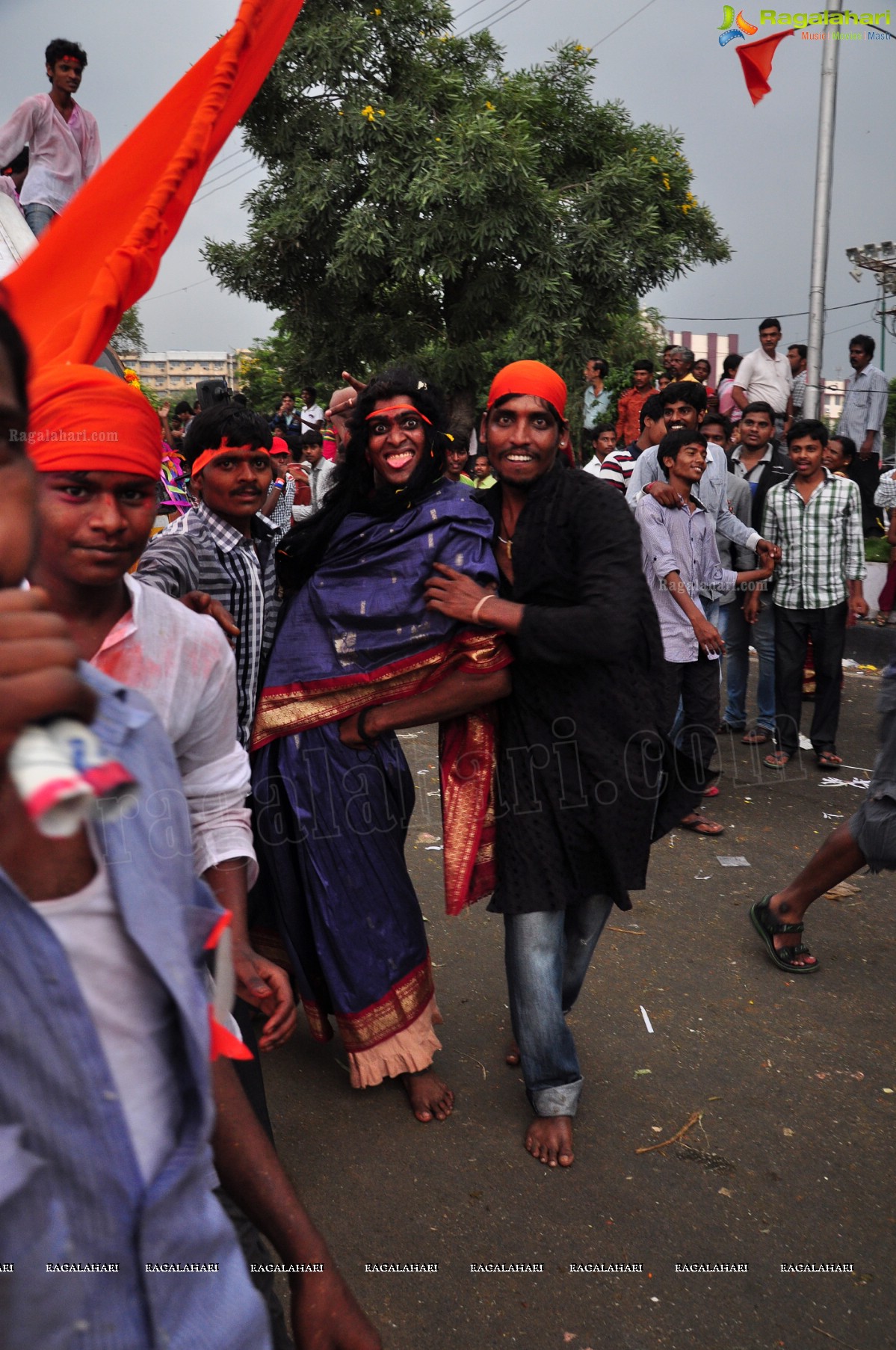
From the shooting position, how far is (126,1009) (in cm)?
99

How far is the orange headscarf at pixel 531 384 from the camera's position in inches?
111

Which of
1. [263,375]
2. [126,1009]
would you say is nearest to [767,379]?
[126,1009]

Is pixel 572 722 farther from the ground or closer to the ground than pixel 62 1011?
closer to the ground

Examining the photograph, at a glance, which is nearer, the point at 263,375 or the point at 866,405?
the point at 866,405

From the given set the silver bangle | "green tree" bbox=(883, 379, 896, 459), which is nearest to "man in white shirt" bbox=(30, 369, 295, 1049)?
the silver bangle

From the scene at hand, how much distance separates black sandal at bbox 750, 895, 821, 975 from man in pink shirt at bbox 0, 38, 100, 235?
5.30m

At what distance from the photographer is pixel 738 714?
22.8ft

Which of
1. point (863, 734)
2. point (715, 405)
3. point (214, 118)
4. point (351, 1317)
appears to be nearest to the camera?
point (351, 1317)

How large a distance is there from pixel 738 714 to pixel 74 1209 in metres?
6.41

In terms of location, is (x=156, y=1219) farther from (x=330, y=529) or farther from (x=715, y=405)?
(x=715, y=405)

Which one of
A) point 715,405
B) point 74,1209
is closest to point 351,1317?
point 74,1209

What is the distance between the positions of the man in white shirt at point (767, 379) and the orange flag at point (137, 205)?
9.13 metres

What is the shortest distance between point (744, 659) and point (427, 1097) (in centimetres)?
456

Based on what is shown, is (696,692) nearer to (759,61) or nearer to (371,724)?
(371,724)
